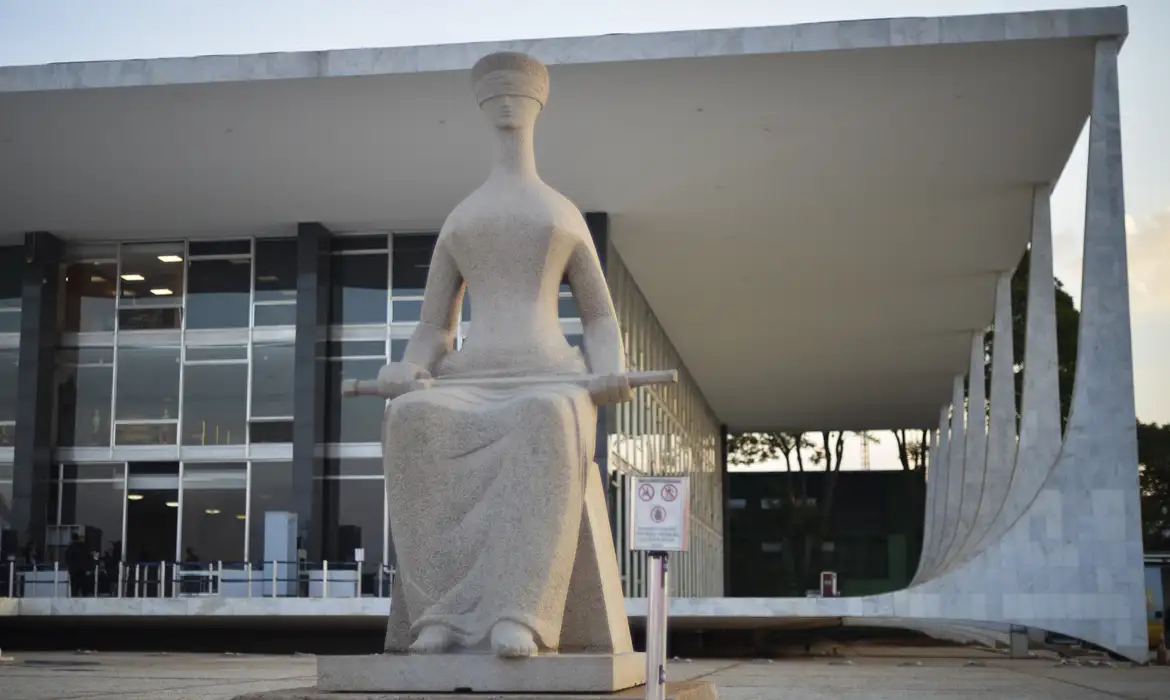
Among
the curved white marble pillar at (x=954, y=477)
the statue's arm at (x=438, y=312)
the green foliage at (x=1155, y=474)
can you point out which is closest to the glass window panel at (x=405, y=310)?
the curved white marble pillar at (x=954, y=477)

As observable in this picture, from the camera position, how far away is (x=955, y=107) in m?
20.7

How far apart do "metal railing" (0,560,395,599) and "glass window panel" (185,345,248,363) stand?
13.3ft

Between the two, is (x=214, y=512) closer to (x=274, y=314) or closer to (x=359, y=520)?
(x=359, y=520)

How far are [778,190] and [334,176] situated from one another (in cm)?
745

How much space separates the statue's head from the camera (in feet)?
25.6

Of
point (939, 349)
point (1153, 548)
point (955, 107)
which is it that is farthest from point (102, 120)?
point (1153, 548)

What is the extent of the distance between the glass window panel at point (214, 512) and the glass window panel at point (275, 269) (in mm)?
3332

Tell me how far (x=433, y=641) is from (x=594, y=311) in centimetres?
211

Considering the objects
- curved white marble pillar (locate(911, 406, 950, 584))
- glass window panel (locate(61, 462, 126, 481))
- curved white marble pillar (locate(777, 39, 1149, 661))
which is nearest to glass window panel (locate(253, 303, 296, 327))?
glass window panel (locate(61, 462, 126, 481))

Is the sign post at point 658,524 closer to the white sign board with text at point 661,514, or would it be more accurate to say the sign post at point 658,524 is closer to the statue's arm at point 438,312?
the white sign board with text at point 661,514

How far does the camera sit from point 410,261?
90.2 ft

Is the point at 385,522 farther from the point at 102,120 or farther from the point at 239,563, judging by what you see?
the point at 102,120

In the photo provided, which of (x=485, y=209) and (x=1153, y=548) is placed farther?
(x=1153, y=548)

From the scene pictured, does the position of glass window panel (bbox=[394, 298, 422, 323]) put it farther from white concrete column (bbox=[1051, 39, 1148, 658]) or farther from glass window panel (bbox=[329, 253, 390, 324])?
white concrete column (bbox=[1051, 39, 1148, 658])
